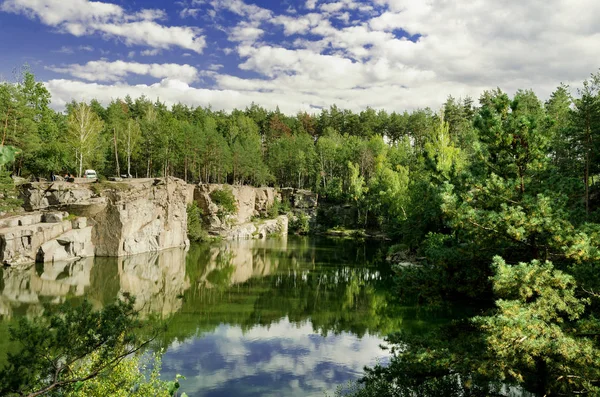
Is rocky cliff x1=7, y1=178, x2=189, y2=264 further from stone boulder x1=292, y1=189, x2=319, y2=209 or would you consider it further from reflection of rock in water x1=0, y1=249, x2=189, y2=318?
stone boulder x1=292, y1=189, x2=319, y2=209

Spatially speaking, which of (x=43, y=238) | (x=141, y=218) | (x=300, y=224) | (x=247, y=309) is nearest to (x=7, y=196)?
(x=43, y=238)

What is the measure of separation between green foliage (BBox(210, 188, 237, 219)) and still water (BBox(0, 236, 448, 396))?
1761 centimetres

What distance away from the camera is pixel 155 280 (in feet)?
122

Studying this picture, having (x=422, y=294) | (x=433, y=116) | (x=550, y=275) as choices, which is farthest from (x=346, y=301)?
(x=433, y=116)

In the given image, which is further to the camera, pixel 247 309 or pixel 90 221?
pixel 90 221

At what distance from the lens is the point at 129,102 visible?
109 m

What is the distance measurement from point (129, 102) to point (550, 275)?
11509cm

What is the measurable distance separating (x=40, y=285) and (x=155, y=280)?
348 inches

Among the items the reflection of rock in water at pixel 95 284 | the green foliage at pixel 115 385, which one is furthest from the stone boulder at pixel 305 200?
the green foliage at pixel 115 385

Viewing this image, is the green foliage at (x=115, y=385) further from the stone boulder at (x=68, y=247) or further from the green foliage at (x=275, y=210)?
the green foliage at (x=275, y=210)

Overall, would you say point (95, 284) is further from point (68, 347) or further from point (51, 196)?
point (68, 347)

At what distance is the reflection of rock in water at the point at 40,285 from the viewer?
2698 centimetres

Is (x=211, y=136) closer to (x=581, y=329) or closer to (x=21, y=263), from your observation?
(x=21, y=263)

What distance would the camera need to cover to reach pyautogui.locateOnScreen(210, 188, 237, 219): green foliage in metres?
68.4
